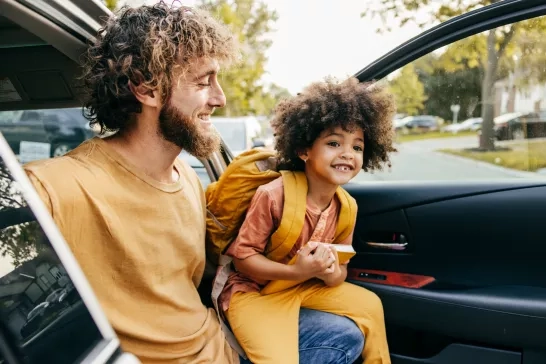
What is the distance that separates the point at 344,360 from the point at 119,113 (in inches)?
46.4

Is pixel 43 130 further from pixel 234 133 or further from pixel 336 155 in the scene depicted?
pixel 234 133

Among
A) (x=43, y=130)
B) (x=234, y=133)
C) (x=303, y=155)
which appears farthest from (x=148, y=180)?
(x=234, y=133)

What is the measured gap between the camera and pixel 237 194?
6.75ft

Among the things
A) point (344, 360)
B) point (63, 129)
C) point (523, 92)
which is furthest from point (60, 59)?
point (523, 92)

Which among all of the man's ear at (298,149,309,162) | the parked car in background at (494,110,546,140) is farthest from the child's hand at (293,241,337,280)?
the parked car in background at (494,110,546,140)

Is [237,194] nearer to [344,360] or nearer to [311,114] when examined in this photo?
[311,114]

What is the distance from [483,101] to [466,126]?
164 mm

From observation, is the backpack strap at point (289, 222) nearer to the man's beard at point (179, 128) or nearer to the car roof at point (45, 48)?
the man's beard at point (179, 128)

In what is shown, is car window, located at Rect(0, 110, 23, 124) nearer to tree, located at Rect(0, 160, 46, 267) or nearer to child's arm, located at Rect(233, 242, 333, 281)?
child's arm, located at Rect(233, 242, 333, 281)

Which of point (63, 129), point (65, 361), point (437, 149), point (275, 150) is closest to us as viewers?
point (65, 361)

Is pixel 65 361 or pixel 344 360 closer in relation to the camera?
pixel 65 361

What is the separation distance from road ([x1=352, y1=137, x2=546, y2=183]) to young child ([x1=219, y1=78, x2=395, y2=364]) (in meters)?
0.36

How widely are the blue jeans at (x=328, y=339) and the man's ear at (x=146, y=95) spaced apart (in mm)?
957

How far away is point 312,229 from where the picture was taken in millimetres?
2049
